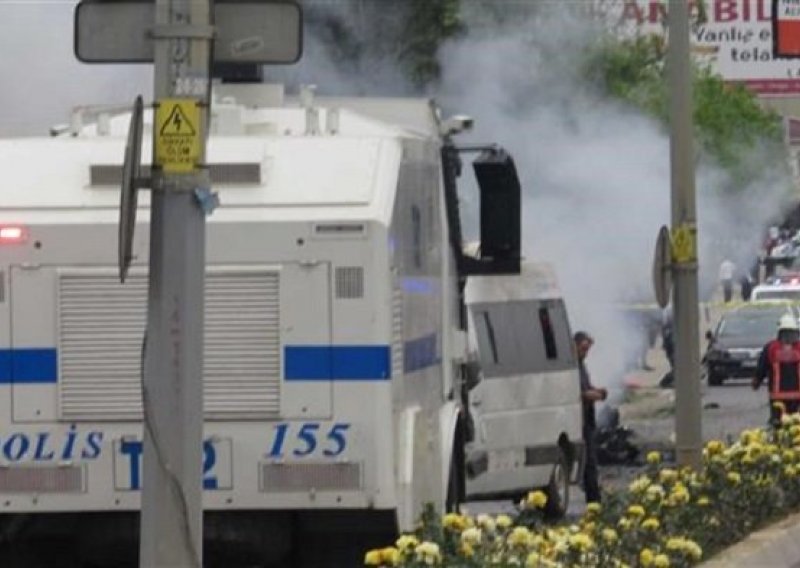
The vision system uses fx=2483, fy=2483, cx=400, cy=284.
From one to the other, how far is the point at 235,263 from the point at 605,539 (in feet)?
7.87

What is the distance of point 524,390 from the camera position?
19.8 metres

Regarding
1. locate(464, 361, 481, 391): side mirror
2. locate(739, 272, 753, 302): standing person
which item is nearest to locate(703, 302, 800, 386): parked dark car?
locate(739, 272, 753, 302): standing person

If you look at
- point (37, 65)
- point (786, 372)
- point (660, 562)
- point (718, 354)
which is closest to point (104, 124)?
point (660, 562)

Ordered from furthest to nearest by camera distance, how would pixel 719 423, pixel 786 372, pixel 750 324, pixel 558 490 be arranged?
pixel 750 324 → pixel 719 423 → pixel 786 372 → pixel 558 490

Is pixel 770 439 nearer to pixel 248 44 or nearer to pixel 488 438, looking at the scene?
pixel 488 438

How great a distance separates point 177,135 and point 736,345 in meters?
34.0

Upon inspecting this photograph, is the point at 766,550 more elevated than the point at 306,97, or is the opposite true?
the point at 306,97

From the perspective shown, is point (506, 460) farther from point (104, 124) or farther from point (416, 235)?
point (104, 124)

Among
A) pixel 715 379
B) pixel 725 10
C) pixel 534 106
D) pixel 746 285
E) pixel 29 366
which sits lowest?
pixel 715 379

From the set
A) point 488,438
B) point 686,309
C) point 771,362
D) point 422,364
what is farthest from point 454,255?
point 771,362

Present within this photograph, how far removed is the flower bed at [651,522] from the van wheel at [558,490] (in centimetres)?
201

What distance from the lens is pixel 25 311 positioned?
11547 mm

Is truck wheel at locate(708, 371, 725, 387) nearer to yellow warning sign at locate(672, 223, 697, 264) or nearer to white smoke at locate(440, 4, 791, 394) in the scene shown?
white smoke at locate(440, 4, 791, 394)

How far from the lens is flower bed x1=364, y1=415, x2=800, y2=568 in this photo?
36.5 feet
